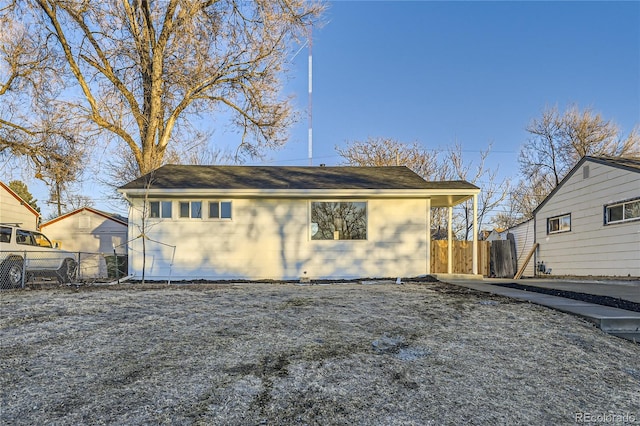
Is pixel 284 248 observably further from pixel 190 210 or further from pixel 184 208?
pixel 184 208

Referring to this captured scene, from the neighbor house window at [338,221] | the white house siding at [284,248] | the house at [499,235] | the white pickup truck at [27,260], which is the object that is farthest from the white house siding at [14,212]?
the house at [499,235]

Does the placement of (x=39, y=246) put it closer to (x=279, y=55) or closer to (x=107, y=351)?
(x=107, y=351)

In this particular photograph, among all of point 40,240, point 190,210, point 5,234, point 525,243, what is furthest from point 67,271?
point 525,243

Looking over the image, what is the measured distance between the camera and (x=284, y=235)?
9945 mm

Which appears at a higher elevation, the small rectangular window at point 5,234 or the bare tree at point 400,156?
the bare tree at point 400,156

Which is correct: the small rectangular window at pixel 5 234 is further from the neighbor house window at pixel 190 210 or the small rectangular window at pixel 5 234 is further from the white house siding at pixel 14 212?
the white house siding at pixel 14 212

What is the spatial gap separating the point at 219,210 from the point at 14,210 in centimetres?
Answer: 1467

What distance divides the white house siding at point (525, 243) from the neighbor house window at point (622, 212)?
171 inches

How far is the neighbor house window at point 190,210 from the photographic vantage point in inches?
389

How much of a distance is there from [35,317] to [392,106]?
18772mm

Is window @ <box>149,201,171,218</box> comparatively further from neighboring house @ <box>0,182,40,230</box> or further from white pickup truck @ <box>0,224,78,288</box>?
neighboring house @ <box>0,182,40,230</box>

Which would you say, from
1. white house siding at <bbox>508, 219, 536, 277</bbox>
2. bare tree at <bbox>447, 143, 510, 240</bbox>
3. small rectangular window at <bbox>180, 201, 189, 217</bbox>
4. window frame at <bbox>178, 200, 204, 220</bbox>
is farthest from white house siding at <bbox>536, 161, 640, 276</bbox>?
bare tree at <bbox>447, 143, 510, 240</bbox>

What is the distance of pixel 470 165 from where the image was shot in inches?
948

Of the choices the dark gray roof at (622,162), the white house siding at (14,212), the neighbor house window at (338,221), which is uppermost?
the dark gray roof at (622,162)
